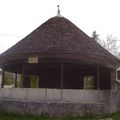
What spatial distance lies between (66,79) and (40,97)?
18.0 ft

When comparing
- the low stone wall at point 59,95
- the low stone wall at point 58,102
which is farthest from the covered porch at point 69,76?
the low stone wall at point 59,95

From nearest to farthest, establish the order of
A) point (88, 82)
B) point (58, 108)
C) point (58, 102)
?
point (58, 108)
point (58, 102)
point (88, 82)

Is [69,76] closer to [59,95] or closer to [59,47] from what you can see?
[59,47]

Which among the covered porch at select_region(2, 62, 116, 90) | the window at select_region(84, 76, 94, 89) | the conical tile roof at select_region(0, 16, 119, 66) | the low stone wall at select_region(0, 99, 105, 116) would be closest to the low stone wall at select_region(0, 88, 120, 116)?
the low stone wall at select_region(0, 99, 105, 116)

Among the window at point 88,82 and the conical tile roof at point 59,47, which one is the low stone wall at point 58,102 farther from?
the window at point 88,82

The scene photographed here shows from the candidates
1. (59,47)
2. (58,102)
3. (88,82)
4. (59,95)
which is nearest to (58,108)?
(58,102)

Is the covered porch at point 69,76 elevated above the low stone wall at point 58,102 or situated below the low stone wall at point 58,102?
above

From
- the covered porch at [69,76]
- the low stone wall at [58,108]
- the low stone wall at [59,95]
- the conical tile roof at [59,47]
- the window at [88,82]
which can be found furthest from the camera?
the window at [88,82]

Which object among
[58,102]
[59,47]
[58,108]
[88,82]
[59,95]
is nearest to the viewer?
[58,108]

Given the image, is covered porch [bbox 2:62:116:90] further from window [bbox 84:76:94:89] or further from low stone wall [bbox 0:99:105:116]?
low stone wall [bbox 0:99:105:116]

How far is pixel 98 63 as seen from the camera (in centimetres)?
2278

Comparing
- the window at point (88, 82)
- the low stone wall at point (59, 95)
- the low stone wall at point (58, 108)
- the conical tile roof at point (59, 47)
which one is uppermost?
the conical tile roof at point (59, 47)

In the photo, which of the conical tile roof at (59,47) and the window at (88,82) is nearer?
the conical tile roof at (59,47)

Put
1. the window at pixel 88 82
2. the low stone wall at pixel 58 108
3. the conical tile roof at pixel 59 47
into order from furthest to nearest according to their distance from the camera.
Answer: the window at pixel 88 82
the conical tile roof at pixel 59 47
the low stone wall at pixel 58 108
